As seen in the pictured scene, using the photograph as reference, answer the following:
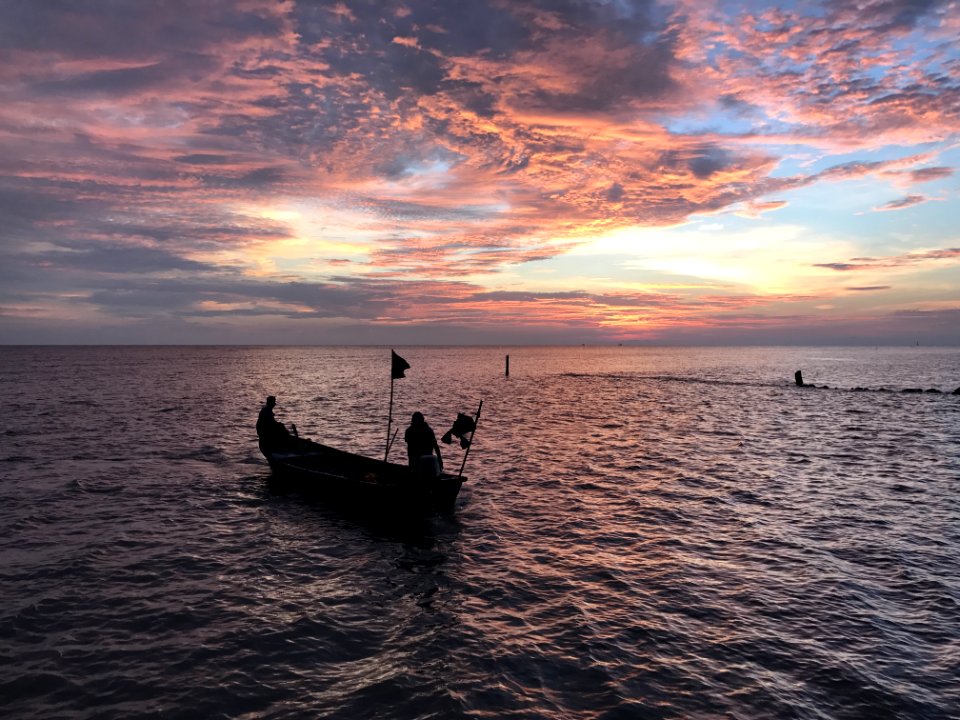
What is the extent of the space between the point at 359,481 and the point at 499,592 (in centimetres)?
647

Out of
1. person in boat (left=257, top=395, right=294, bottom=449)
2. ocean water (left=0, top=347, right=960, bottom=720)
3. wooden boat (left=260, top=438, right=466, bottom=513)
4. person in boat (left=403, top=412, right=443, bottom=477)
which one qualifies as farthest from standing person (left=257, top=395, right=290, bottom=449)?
person in boat (left=403, top=412, right=443, bottom=477)

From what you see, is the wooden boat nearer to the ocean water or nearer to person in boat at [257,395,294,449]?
person in boat at [257,395,294,449]

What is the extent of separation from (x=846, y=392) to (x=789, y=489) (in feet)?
170

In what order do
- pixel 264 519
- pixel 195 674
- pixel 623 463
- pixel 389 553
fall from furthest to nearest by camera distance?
1. pixel 623 463
2. pixel 264 519
3. pixel 389 553
4. pixel 195 674

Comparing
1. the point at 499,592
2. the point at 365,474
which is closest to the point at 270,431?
the point at 365,474

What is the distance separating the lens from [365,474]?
18219mm

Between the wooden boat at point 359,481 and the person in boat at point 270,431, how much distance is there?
0.69 ft

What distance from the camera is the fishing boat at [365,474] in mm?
15078

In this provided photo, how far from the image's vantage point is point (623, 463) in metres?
24.6

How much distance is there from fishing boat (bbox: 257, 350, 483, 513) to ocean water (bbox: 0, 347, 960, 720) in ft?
2.36

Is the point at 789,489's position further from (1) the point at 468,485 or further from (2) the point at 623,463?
(1) the point at 468,485

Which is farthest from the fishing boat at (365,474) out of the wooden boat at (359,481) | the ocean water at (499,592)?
the ocean water at (499,592)

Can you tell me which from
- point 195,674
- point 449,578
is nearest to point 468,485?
point 449,578

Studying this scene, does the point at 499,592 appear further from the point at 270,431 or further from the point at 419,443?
the point at 270,431
